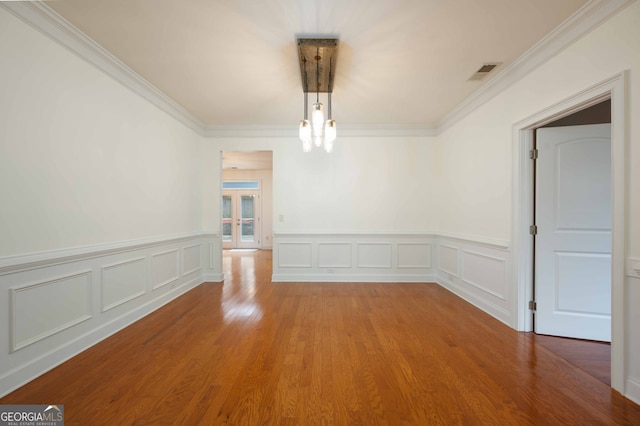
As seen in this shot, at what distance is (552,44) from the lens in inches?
95.7

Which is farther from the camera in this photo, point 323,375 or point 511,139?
point 511,139

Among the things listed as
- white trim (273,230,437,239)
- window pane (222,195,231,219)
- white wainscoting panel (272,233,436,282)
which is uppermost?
window pane (222,195,231,219)

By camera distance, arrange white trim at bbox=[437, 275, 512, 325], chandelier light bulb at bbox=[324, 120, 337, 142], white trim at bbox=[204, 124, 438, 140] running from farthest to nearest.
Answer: white trim at bbox=[204, 124, 438, 140] < white trim at bbox=[437, 275, 512, 325] < chandelier light bulb at bbox=[324, 120, 337, 142]

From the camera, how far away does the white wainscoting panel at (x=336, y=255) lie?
4961mm

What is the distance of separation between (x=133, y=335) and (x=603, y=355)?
182 inches

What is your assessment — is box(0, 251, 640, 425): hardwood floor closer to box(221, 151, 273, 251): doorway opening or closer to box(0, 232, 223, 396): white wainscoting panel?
box(0, 232, 223, 396): white wainscoting panel

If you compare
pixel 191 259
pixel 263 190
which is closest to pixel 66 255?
pixel 191 259

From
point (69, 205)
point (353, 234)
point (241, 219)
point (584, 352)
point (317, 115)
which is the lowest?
point (584, 352)

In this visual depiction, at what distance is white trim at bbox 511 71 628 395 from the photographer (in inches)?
74.6

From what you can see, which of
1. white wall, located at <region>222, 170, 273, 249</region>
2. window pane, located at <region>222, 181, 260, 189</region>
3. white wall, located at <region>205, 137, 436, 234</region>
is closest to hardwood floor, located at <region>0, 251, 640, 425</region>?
white wall, located at <region>205, 137, 436, 234</region>

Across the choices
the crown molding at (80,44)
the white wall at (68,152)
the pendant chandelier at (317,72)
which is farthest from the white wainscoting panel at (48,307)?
the pendant chandelier at (317,72)

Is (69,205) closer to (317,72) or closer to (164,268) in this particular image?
(164,268)

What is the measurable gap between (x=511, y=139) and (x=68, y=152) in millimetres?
4553

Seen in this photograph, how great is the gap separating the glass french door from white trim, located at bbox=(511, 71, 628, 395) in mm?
8204
